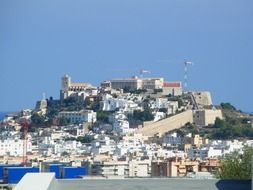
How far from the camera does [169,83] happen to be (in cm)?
6278

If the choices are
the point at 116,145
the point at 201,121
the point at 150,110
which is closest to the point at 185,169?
the point at 116,145

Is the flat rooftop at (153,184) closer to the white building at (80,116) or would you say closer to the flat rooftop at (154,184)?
the flat rooftop at (154,184)

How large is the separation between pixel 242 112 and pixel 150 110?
5164mm

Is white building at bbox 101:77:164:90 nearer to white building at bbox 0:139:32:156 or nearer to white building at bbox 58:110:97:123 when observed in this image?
white building at bbox 58:110:97:123

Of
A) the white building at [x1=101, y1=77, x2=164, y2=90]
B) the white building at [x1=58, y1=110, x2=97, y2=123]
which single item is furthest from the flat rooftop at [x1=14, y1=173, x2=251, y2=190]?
the white building at [x1=101, y1=77, x2=164, y2=90]

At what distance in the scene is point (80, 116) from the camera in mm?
55438

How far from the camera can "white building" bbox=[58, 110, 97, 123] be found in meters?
55.2

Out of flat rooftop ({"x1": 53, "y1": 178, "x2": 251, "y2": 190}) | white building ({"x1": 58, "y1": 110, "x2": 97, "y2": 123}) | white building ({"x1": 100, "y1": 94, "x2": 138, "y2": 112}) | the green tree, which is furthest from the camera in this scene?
white building ({"x1": 100, "y1": 94, "x2": 138, "y2": 112})

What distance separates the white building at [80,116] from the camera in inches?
2174

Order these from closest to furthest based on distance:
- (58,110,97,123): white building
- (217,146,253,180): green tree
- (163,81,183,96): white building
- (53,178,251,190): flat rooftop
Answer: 1. (53,178,251,190): flat rooftop
2. (217,146,253,180): green tree
3. (58,110,97,123): white building
4. (163,81,183,96): white building

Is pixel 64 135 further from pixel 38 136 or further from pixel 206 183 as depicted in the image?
pixel 206 183

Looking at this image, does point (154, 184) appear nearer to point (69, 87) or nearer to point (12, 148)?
point (12, 148)

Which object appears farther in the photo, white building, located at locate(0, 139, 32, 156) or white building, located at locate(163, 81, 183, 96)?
white building, located at locate(163, 81, 183, 96)

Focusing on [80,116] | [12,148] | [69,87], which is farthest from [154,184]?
[69,87]
